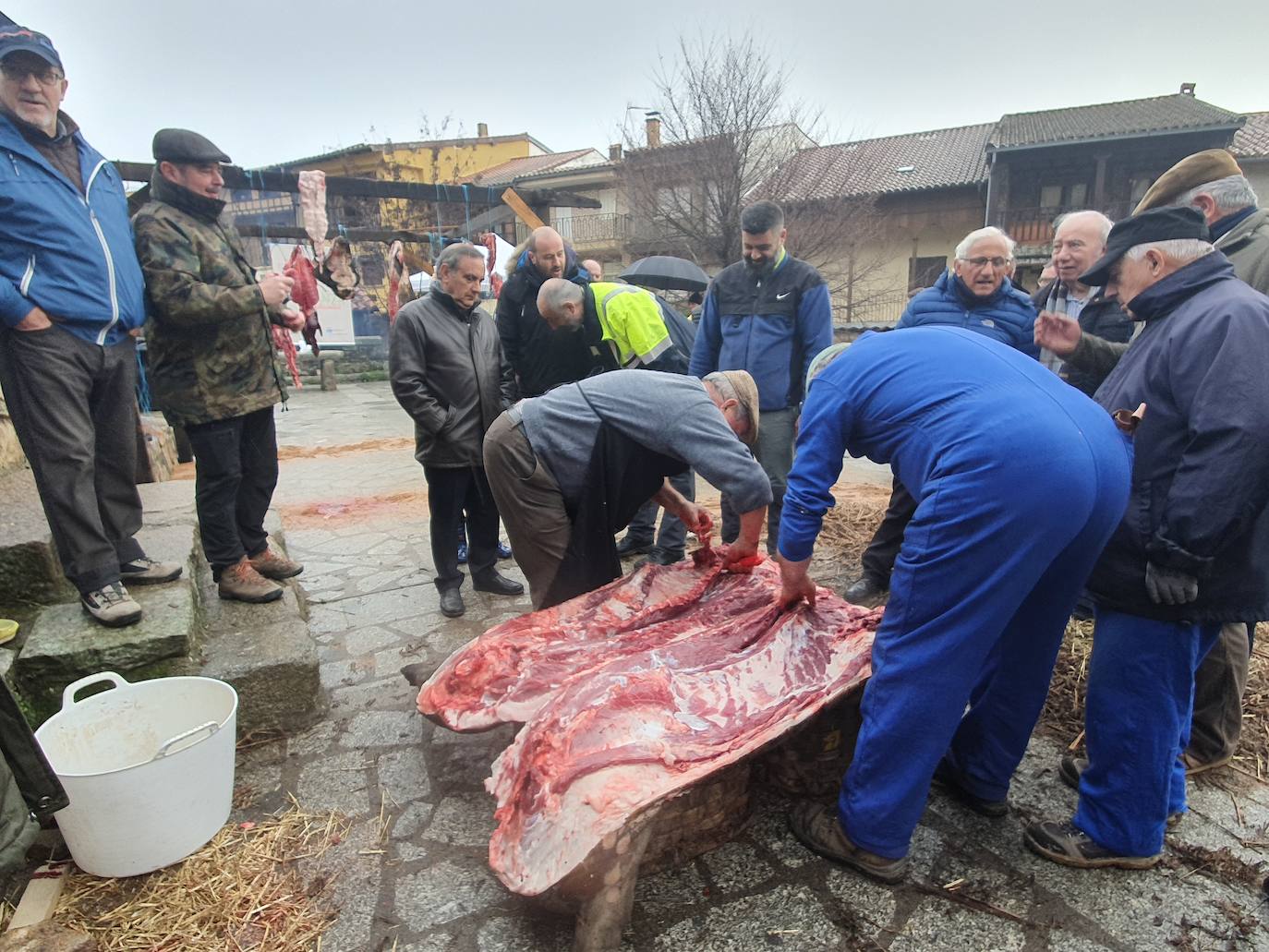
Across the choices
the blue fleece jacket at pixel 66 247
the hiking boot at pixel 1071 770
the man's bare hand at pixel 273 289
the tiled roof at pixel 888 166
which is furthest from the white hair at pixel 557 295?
the tiled roof at pixel 888 166

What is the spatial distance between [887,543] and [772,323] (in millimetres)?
1514

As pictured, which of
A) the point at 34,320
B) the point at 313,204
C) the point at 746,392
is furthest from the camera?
the point at 313,204

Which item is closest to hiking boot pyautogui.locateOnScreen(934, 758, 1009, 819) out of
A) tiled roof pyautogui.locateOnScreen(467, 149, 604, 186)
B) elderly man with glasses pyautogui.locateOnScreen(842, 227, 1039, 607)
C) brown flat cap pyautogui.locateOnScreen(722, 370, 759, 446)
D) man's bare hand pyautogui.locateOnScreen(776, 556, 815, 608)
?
man's bare hand pyautogui.locateOnScreen(776, 556, 815, 608)

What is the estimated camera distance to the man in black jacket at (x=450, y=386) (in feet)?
13.5

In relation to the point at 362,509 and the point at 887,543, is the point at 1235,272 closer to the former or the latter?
the point at 887,543

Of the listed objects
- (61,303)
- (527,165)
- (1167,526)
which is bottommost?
(1167,526)

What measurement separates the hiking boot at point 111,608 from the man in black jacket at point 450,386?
161cm

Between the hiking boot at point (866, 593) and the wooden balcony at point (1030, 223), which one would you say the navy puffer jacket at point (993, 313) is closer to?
the hiking boot at point (866, 593)

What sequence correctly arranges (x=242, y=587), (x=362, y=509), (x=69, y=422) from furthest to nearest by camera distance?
(x=362, y=509) → (x=242, y=587) → (x=69, y=422)

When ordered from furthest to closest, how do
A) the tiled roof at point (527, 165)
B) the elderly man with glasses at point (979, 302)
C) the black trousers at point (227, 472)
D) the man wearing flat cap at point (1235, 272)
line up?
the tiled roof at point (527, 165) → the elderly man with glasses at point (979, 302) → the black trousers at point (227, 472) → the man wearing flat cap at point (1235, 272)

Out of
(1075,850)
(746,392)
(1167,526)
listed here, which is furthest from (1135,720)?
(746,392)

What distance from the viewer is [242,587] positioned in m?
3.52

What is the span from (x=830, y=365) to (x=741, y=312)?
7.77 feet

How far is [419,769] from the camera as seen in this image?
2873 mm
